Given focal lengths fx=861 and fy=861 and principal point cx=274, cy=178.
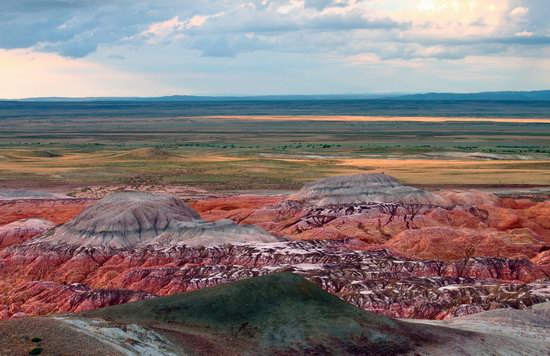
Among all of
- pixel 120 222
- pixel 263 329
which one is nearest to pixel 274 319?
pixel 263 329

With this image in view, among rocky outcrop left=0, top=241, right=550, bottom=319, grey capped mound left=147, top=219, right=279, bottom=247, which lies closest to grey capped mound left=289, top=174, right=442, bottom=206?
grey capped mound left=147, top=219, right=279, bottom=247

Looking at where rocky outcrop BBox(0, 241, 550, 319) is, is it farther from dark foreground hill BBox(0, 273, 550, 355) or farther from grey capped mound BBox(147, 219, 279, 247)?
dark foreground hill BBox(0, 273, 550, 355)

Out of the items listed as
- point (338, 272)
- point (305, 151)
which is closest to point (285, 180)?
point (305, 151)

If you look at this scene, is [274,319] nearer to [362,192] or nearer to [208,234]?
[208,234]

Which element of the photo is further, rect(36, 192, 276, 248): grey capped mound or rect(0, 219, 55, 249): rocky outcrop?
rect(0, 219, 55, 249): rocky outcrop

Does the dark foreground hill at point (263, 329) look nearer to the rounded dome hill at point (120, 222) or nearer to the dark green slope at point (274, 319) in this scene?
the dark green slope at point (274, 319)

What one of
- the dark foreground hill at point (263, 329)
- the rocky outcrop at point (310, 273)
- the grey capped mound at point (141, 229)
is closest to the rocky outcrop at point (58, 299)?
the rocky outcrop at point (310, 273)

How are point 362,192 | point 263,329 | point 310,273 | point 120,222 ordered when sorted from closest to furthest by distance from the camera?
point 263,329 < point 310,273 < point 120,222 < point 362,192
